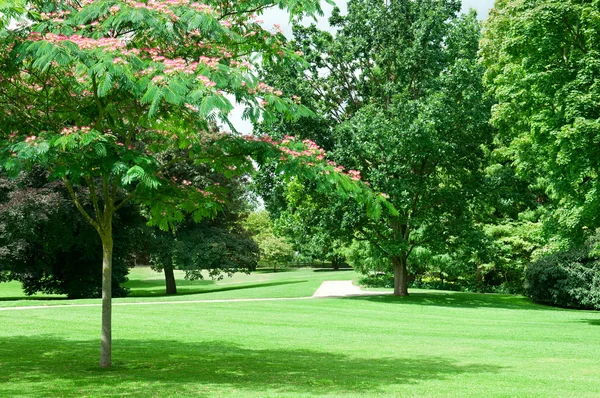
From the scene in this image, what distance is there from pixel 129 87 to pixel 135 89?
0.24m

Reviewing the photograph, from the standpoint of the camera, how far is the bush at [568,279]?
28.6m

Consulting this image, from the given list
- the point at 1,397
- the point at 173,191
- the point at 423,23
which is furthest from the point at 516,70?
the point at 1,397

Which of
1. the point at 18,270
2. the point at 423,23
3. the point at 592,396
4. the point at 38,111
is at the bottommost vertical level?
the point at 592,396

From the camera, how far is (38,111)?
400 inches

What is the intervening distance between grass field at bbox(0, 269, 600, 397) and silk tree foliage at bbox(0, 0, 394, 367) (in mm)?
1610

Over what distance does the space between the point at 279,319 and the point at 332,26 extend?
17.2 m

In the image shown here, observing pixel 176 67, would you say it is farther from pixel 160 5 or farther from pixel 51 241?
pixel 51 241

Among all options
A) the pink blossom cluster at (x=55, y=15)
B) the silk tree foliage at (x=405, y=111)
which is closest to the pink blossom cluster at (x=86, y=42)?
the pink blossom cluster at (x=55, y=15)

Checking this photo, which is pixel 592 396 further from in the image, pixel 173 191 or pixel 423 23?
pixel 423 23

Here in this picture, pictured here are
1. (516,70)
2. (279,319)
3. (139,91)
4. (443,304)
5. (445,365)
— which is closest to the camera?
(139,91)

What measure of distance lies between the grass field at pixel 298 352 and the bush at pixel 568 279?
3.96 metres

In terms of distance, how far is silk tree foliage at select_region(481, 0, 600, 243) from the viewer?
60.9 feet

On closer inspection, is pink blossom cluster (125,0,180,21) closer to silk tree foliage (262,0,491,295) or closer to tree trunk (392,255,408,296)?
silk tree foliage (262,0,491,295)

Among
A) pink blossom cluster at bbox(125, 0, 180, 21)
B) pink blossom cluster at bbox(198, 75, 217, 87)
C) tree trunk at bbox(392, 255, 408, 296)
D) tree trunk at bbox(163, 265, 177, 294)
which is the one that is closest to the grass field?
pink blossom cluster at bbox(198, 75, 217, 87)
